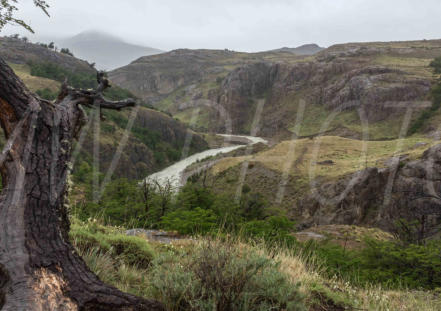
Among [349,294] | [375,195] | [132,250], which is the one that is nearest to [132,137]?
[375,195]

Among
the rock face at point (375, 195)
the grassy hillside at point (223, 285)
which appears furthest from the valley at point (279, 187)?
the rock face at point (375, 195)

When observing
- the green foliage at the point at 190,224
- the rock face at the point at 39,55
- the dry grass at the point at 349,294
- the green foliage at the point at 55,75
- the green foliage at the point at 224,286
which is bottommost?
the green foliage at the point at 190,224

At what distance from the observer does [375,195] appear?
32.1 m

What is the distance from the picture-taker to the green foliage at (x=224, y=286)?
3.63 m

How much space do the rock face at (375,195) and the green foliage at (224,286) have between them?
28078 millimetres

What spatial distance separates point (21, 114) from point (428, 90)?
98912mm

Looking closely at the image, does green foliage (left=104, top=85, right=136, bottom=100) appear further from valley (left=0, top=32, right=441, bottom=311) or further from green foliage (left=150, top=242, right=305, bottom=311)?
green foliage (left=150, top=242, right=305, bottom=311)

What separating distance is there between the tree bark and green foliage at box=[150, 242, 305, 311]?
36cm

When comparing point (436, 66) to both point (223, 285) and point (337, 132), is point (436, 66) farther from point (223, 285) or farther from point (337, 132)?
point (223, 285)

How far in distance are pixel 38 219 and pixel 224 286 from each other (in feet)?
7.19

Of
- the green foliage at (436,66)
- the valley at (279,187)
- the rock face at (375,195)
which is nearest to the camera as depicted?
the valley at (279,187)

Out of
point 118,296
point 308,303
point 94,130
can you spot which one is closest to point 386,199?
point 308,303

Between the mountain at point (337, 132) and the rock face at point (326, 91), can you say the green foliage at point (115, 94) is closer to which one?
the mountain at point (337, 132)

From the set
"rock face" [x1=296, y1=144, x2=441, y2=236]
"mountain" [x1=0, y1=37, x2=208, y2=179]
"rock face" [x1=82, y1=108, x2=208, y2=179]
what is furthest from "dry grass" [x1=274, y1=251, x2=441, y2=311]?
"rock face" [x1=82, y1=108, x2=208, y2=179]
